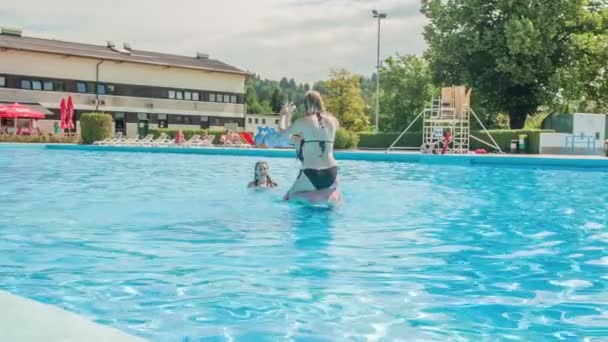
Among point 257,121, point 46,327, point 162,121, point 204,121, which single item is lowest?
point 46,327

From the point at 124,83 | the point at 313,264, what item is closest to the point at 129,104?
the point at 124,83

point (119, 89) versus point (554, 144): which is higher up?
point (119, 89)

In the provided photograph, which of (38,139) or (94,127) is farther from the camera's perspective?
(94,127)

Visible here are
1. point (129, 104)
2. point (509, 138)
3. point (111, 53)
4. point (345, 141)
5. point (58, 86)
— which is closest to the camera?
point (509, 138)

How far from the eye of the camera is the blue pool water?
3969mm

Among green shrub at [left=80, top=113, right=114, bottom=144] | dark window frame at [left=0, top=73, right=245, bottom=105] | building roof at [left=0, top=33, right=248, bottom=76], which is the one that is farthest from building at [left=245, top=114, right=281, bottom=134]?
green shrub at [left=80, top=113, right=114, bottom=144]

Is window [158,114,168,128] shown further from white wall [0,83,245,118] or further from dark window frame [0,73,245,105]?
dark window frame [0,73,245,105]

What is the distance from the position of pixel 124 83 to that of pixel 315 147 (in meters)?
46.5

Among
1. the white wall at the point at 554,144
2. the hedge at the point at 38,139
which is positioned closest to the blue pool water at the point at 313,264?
the white wall at the point at 554,144

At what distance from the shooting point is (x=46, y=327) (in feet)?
8.42

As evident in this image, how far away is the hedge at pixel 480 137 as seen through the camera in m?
29.2

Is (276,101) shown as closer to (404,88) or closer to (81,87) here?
(404,88)

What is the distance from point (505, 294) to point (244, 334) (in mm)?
1957

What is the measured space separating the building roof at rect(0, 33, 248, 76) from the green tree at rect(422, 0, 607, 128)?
2538cm
